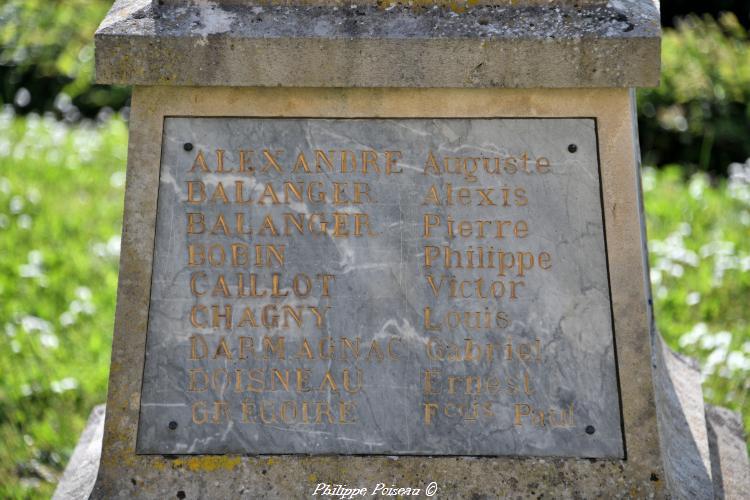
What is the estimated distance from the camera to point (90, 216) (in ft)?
19.8

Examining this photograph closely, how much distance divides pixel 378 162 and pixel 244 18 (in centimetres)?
52

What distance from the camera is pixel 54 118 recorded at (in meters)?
8.09

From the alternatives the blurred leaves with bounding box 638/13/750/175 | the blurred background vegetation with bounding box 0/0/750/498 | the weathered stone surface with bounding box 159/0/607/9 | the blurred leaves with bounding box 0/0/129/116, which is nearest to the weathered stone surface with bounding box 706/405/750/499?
the blurred background vegetation with bounding box 0/0/750/498

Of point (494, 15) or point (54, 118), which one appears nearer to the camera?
point (494, 15)

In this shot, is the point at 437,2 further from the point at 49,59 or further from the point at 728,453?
the point at 49,59

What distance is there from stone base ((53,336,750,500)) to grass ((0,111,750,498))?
24 cm

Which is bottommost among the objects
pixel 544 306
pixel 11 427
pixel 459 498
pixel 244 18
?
pixel 11 427

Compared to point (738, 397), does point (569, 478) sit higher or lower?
higher

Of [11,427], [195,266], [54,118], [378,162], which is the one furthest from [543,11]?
[54,118]

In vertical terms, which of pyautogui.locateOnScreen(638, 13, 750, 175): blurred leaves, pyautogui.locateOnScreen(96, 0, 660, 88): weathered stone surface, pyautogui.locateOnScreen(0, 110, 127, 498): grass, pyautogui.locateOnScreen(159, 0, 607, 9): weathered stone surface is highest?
pyautogui.locateOnScreen(159, 0, 607, 9): weathered stone surface

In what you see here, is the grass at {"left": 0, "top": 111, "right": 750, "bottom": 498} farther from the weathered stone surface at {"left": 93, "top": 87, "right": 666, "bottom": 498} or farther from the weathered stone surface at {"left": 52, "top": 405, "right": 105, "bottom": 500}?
the weathered stone surface at {"left": 93, "top": 87, "right": 666, "bottom": 498}

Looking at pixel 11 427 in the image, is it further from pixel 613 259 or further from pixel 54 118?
pixel 54 118

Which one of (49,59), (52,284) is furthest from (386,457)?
(49,59)

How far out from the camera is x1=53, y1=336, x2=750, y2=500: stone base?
9.99 ft
